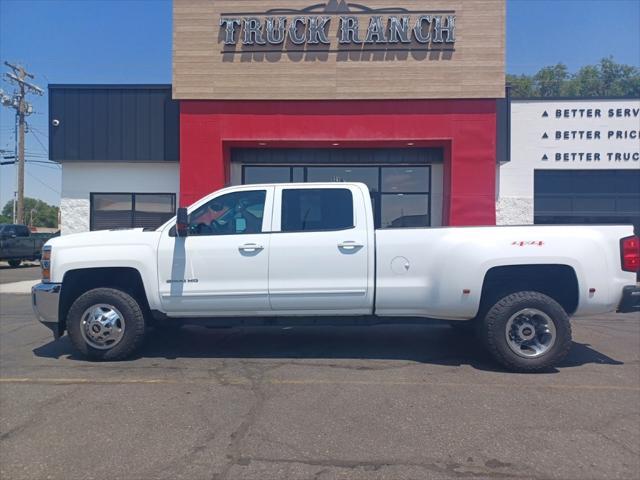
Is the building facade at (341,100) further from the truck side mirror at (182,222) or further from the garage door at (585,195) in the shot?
the truck side mirror at (182,222)

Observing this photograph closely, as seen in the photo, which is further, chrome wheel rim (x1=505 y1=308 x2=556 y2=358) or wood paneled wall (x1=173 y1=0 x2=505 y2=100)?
wood paneled wall (x1=173 y1=0 x2=505 y2=100)

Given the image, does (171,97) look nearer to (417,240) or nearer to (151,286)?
(151,286)

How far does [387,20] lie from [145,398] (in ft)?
39.5

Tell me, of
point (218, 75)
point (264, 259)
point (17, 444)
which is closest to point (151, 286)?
point (264, 259)

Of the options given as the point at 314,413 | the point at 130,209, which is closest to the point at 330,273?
the point at 314,413

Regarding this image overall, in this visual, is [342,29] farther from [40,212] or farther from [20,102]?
[40,212]

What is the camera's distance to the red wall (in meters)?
14.4

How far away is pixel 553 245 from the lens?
6.28m

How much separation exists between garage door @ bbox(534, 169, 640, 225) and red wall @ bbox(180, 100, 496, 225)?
3597mm

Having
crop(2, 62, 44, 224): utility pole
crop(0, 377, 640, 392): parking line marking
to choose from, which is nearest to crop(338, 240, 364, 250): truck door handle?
crop(0, 377, 640, 392): parking line marking

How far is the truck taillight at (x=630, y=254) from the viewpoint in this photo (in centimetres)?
626

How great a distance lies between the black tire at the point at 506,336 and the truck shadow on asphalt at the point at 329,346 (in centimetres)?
26

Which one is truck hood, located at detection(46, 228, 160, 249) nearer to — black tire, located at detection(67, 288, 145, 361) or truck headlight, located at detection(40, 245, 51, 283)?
truck headlight, located at detection(40, 245, 51, 283)

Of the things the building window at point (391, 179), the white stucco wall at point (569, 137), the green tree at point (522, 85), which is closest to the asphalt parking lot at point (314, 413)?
the building window at point (391, 179)
